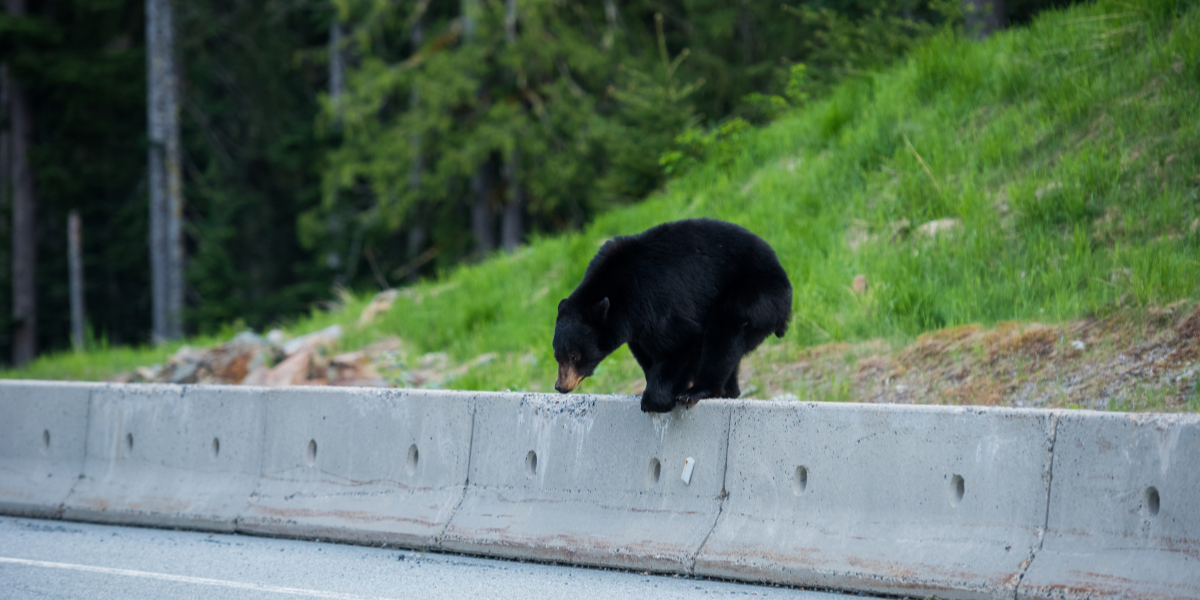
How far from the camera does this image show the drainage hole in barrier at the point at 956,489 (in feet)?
14.2

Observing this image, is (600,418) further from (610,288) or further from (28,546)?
(28,546)

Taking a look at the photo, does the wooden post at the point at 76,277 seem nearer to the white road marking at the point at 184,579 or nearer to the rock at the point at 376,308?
the rock at the point at 376,308

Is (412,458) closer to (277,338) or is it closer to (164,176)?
(277,338)

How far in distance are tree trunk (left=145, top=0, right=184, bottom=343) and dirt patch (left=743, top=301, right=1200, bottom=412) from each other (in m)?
19.7

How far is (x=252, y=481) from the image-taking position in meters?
6.49

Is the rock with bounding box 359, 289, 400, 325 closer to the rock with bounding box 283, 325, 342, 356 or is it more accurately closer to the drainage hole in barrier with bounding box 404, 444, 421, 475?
the rock with bounding box 283, 325, 342, 356

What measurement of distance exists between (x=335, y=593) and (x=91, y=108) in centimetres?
2994

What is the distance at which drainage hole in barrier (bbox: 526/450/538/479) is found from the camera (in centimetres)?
558

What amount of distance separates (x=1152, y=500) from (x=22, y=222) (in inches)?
1137

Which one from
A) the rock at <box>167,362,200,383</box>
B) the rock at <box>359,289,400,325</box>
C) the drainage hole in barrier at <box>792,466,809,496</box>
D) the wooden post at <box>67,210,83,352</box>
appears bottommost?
the wooden post at <box>67,210,83,352</box>

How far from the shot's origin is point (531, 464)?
5605 mm

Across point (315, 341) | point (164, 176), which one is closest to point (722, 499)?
point (315, 341)

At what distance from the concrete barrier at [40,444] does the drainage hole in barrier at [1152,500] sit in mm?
6939

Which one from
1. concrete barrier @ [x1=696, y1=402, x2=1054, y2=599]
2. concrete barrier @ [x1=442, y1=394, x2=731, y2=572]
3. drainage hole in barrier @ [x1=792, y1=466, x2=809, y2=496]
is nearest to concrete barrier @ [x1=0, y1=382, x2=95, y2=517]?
concrete barrier @ [x1=442, y1=394, x2=731, y2=572]
